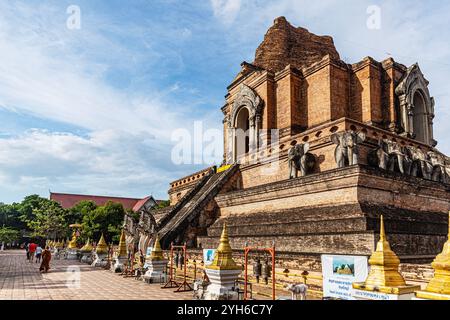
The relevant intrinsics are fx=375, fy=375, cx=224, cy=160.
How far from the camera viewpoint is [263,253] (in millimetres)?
12453

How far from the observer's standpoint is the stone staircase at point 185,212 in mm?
18781

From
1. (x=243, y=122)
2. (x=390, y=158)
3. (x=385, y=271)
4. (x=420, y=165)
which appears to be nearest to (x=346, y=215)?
(x=390, y=158)

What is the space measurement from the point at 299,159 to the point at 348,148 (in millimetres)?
3033

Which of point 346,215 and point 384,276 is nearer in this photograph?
point 384,276

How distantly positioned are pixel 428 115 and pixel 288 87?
32.4 feet

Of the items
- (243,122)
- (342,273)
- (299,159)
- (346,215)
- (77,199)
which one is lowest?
(342,273)

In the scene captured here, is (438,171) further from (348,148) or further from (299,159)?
(299,159)

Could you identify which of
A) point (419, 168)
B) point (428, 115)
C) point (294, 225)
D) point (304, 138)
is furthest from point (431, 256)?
point (428, 115)

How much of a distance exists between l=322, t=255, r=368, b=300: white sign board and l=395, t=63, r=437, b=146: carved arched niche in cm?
1714

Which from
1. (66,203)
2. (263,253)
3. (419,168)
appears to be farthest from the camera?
(66,203)

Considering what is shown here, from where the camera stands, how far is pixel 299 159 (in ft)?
58.2

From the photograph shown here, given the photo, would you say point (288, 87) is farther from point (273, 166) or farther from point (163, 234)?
point (163, 234)

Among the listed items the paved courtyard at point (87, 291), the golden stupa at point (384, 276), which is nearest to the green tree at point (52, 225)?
the paved courtyard at point (87, 291)

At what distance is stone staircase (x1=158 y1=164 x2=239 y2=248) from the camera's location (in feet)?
61.6
